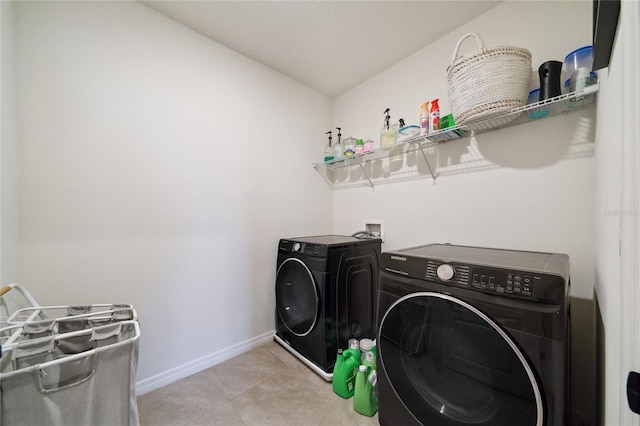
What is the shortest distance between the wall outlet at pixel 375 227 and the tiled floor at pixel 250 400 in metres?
1.19

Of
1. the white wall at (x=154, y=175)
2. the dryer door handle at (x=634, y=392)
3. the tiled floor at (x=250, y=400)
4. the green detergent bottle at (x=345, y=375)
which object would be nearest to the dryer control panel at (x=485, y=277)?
the dryer door handle at (x=634, y=392)

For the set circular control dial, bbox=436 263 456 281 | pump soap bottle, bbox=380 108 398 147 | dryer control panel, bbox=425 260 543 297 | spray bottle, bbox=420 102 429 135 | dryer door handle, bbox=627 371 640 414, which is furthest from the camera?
pump soap bottle, bbox=380 108 398 147

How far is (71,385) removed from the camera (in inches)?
28.1

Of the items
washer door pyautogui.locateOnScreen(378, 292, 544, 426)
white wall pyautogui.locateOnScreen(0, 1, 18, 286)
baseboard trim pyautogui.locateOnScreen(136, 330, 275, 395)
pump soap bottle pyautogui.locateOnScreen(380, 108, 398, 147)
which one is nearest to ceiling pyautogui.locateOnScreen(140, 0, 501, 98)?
pump soap bottle pyautogui.locateOnScreen(380, 108, 398, 147)

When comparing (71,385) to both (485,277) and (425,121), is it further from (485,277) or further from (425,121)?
(425,121)

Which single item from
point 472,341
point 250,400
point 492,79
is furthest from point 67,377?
point 492,79

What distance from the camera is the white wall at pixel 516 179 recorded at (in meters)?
1.17

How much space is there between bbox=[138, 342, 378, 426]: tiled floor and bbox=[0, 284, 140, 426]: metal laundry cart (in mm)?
633

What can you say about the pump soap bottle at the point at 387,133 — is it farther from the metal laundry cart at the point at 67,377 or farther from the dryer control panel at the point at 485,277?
the metal laundry cart at the point at 67,377

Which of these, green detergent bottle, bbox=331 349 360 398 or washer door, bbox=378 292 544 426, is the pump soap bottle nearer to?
washer door, bbox=378 292 544 426

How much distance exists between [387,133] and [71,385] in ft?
6.94

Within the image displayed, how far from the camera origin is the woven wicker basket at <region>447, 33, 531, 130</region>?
1103 mm

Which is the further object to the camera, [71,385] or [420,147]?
[420,147]

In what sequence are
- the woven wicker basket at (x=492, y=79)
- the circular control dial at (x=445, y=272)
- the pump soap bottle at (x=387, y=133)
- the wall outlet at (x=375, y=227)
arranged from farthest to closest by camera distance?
the wall outlet at (x=375, y=227) < the pump soap bottle at (x=387, y=133) < the woven wicker basket at (x=492, y=79) < the circular control dial at (x=445, y=272)
